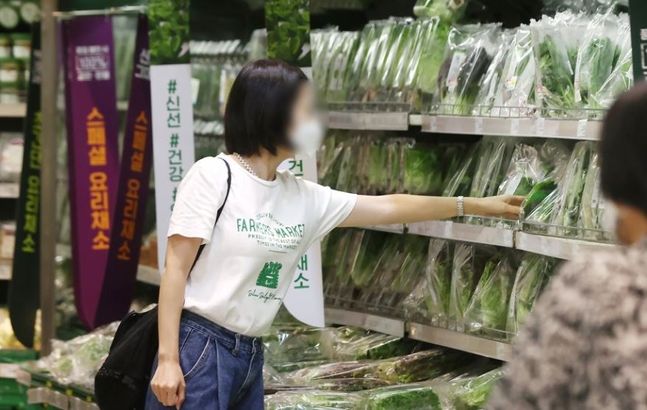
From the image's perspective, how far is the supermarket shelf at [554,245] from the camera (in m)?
3.38

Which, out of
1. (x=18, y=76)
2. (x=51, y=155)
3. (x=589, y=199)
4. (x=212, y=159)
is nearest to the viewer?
(x=212, y=159)

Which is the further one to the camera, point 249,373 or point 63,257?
point 63,257

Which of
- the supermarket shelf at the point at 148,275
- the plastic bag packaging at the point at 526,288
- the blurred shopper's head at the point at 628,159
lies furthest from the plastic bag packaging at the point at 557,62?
the supermarket shelf at the point at 148,275

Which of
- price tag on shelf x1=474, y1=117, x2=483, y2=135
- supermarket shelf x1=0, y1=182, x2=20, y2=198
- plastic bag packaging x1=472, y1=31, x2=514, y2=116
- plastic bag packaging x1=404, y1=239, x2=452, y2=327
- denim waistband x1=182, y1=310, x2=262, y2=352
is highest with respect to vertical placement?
plastic bag packaging x1=472, y1=31, x2=514, y2=116

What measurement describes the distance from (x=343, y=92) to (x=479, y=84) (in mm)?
783

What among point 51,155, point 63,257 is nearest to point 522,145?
point 51,155

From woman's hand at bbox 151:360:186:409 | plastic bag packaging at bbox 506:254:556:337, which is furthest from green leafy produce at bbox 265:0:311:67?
woman's hand at bbox 151:360:186:409

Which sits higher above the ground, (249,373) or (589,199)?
(589,199)

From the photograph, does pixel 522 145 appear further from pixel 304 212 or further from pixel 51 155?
pixel 51 155

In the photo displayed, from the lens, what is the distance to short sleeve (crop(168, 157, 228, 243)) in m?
3.05

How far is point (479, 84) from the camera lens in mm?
4102

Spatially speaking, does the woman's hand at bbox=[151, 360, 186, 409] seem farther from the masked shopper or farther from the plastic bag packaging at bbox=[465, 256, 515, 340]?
the plastic bag packaging at bbox=[465, 256, 515, 340]

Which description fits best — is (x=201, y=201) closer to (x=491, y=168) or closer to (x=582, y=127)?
(x=582, y=127)

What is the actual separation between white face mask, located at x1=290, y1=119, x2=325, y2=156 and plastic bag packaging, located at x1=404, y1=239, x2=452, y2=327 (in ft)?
4.03
